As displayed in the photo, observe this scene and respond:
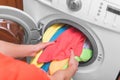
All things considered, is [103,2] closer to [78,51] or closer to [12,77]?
[78,51]

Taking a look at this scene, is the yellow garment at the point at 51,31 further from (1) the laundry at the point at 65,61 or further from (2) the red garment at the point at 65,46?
(1) the laundry at the point at 65,61

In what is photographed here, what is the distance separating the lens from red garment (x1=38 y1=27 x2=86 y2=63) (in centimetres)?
113

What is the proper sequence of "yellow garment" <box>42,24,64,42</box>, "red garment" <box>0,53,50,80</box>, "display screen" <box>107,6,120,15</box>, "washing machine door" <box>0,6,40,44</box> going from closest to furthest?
"red garment" <box>0,53,50,80</box>, "display screen" <box>107,6,120,15</box>, "washing machine door" <box>0,6,40,44</box>, "yellow garment" <box>42,24,64,42</box>

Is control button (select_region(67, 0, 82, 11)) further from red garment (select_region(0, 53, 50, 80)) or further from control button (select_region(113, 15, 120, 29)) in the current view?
red garment (select_region(0, 53, 50, 80))

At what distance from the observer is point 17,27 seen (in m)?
1.22

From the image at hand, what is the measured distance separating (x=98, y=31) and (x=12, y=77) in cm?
47

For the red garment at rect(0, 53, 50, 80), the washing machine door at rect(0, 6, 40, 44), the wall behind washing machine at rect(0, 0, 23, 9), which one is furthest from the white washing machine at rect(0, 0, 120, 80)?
the red garment at rect(0, 53, 50, 80)

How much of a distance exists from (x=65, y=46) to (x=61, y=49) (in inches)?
1.1

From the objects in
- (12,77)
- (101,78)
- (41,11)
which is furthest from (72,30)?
(12,77)

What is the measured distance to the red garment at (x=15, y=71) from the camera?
672 millimetres

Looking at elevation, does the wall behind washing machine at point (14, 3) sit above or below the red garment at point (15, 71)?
above

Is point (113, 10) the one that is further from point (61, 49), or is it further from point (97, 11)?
point (61, 49)

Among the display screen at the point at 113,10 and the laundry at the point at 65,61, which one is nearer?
the display screen at the point at 113,10

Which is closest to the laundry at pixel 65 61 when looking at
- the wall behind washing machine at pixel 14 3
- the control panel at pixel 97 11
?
the control panel at pixel 97 11
